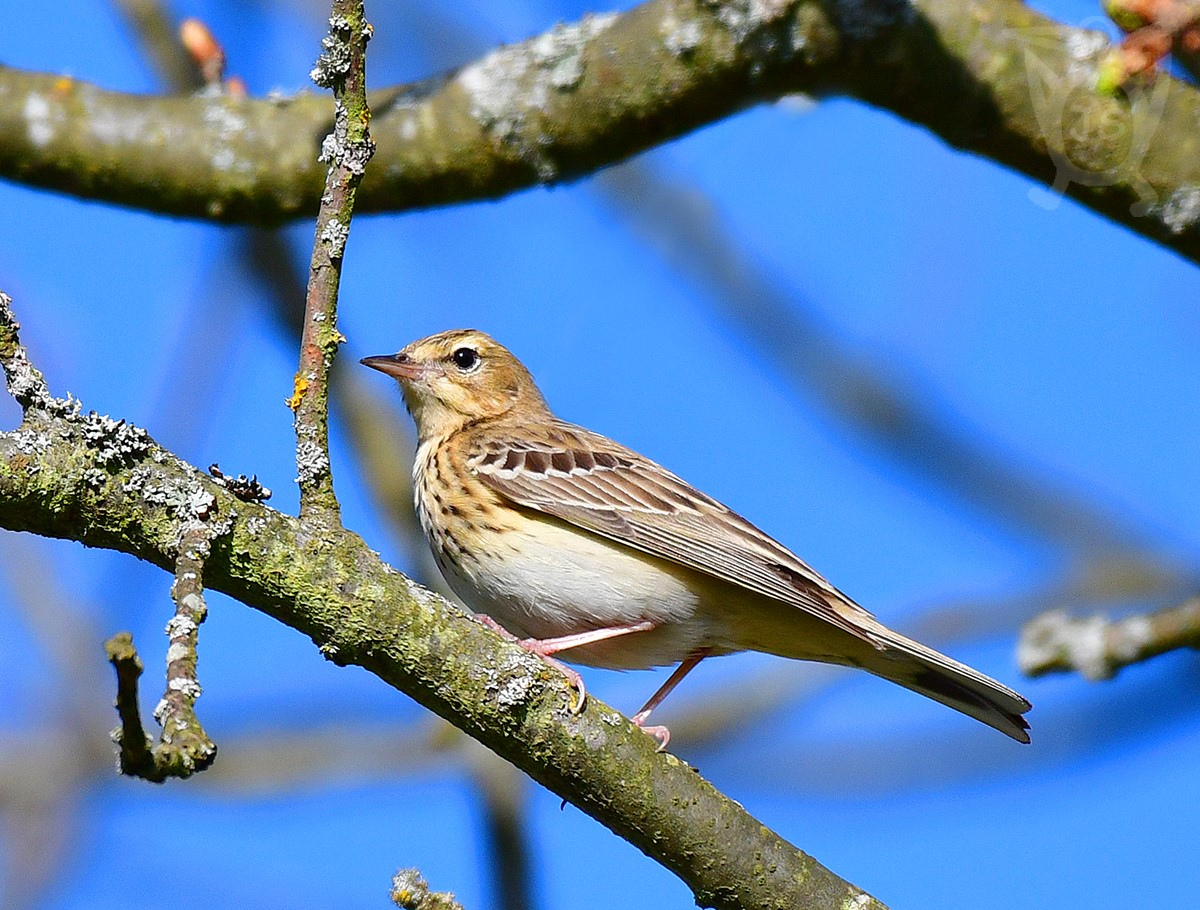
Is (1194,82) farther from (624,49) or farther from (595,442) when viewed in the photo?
(595,442)

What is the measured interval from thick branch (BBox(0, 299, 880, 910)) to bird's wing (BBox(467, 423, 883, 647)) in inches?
68.0

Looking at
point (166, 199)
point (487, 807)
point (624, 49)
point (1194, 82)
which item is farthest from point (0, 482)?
point (1194, 82)

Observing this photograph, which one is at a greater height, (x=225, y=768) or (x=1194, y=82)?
(x=1194, y=82)

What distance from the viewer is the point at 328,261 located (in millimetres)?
3668

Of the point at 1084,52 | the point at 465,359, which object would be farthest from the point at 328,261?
the point at 465,359

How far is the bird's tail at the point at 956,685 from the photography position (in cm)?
520

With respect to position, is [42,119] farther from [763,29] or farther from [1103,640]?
[1103,640]

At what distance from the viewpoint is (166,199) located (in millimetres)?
5344

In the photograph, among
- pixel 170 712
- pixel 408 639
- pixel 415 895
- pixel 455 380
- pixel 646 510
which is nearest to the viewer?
pixel 170 712

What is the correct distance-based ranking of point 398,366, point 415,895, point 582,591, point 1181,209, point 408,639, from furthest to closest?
point 398,366, point 582,591, point 1181,209, point 408,639, point 415,895

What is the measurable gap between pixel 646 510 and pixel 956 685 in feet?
5.17

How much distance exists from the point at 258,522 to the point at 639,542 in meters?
2.68

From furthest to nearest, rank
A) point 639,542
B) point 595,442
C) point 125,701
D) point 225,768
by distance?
point 225,768, point 595,442, point 639,542, point 125,701

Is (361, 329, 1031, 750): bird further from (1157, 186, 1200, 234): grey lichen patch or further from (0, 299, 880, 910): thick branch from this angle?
(1157, 186, 1200, 234): grey lichen patch
